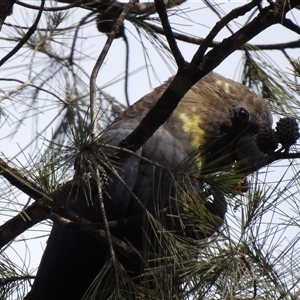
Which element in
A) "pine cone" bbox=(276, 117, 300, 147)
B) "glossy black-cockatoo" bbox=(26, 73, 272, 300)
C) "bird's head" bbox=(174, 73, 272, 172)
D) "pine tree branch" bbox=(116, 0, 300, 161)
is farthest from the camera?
"bird's head" bbox=(174, 73, 272, 172)

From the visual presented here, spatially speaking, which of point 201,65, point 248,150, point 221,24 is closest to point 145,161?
point 248,150

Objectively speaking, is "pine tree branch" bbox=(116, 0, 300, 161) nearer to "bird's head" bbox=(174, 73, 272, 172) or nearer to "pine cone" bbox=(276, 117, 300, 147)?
"pine cone" bbox=(276, 117, 300, 147)

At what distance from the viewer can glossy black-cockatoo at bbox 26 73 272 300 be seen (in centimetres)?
296

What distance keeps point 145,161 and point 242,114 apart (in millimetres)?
678

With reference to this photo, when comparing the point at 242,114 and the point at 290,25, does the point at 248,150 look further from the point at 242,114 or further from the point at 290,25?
the point at 290,25

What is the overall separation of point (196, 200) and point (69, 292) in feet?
3.67

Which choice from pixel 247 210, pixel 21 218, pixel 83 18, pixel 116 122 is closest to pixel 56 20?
pixel 83 18

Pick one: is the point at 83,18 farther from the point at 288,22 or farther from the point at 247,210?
the point at 247,210

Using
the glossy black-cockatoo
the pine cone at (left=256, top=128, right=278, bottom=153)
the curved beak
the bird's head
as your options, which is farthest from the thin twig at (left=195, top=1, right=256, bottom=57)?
the bird's head

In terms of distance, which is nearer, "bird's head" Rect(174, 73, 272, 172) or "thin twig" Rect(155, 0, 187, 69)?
"thin twig" Rect(155, 0, 187, 69)

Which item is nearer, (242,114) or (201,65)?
(201,65)

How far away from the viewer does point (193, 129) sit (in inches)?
130

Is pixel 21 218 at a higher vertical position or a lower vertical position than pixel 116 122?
lower

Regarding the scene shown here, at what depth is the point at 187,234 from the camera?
8.10ft
